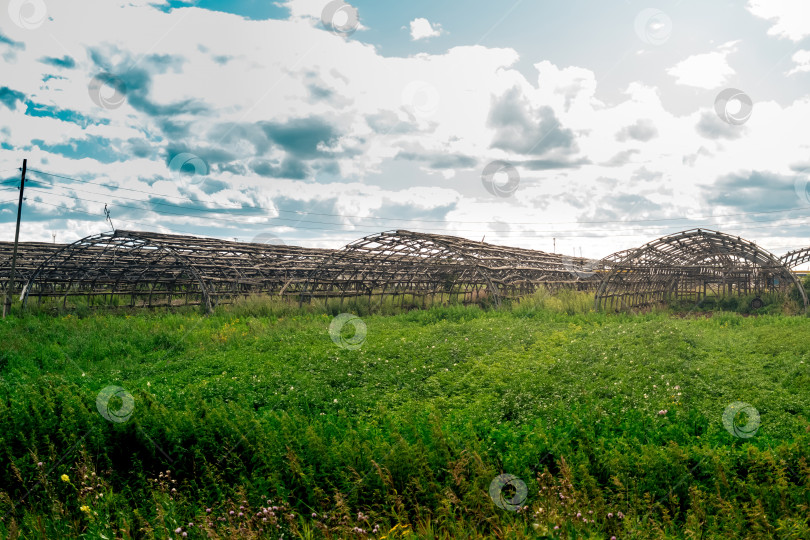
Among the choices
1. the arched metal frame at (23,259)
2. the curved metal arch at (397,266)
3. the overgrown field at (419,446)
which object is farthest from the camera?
the arched metal frame at (23,259)

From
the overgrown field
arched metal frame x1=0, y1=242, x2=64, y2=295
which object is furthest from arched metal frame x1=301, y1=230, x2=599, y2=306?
arched metal frame x1=0, y1=242, x2=64, y2=295

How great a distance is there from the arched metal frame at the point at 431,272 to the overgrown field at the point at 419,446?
10.8 metres

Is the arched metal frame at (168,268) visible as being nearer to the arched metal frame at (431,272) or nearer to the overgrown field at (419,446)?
the arched metal frame at (431,272)

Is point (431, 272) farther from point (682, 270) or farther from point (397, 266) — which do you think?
point (682, 270)

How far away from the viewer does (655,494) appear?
16.4 ft

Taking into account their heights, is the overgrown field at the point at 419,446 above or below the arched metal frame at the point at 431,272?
below

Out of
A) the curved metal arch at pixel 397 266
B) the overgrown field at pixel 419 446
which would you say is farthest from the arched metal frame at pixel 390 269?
the overgrown field at pixel 419 446

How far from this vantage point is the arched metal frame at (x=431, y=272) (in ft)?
71.3

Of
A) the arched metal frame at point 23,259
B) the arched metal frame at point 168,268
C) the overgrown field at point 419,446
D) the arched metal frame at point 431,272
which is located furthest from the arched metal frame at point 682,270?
the arched metal frame at point 23,259

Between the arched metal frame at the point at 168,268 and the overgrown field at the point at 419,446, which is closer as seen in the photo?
the overgrown field at the point at 419,446

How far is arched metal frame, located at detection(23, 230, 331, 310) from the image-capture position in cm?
2227

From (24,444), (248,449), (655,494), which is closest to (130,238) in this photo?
(24,444)

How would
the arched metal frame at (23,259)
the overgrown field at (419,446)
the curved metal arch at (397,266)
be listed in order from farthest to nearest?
the arched metal frame at (23,259) → the curved metal arch at (397,266) → the overgrown field at (419,446)

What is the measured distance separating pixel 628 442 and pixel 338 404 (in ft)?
13.5
